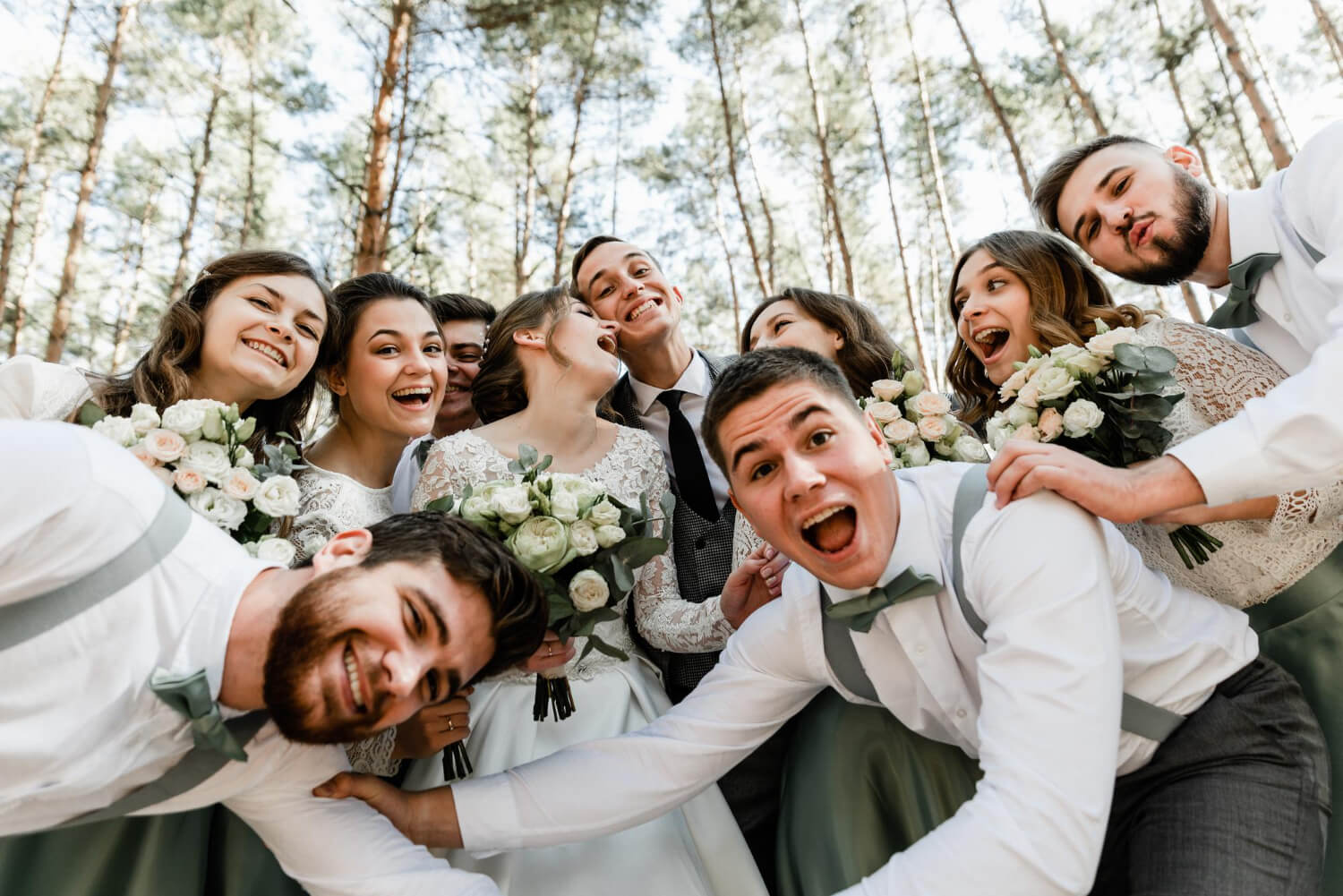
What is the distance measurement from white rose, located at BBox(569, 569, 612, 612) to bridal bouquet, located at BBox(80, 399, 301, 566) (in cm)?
98

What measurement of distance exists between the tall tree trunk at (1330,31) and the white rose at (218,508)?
1729cm

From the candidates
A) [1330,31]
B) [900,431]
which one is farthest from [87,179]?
[1330,31]

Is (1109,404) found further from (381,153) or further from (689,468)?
(381,153)

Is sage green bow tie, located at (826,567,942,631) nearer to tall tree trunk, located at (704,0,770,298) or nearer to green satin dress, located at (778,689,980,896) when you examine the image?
green satin dress, located at (778,689,980,896)

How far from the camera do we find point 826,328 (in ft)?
16.0

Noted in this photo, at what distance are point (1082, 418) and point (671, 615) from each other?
177cm

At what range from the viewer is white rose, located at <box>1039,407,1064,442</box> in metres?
2.91

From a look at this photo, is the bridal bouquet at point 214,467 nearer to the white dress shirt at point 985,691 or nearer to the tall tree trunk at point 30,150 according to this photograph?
the white dress shirt at point 985,691

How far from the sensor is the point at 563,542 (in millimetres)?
2744

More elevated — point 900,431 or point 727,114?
point 727,114

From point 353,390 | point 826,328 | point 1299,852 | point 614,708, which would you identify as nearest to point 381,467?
point 353,390

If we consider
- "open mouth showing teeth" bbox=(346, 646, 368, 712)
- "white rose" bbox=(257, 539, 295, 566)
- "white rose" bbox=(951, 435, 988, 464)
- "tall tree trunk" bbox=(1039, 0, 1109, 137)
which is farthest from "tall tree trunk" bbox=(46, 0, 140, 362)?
"tall tree trunk" bbox=(1039, 0, 1109, 137)

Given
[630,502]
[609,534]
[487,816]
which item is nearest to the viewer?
[487,816]

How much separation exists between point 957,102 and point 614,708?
60.1ft
